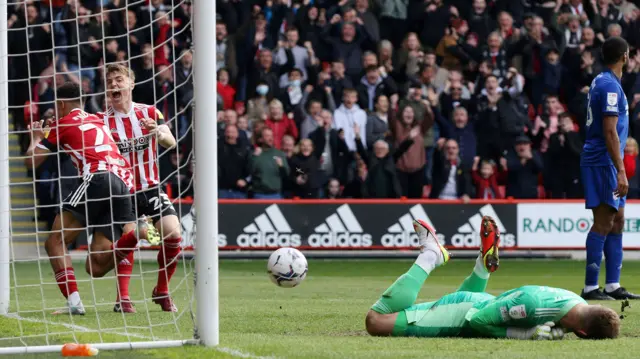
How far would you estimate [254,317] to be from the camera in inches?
361

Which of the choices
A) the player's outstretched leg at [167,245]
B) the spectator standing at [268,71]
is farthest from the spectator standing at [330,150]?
the player's outstretched leg at [167,245]

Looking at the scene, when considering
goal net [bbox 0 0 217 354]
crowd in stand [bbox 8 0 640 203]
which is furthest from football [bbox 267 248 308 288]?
crowd in stand [bbox 8 0 640 203]

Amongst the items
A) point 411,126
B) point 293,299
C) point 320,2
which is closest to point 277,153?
point 411,126

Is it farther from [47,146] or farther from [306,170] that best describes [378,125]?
[47,146]

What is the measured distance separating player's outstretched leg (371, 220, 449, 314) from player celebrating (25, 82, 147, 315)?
278 centimetres

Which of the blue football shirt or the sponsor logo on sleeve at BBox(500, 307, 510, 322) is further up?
the blue football shirt

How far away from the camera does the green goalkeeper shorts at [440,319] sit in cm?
741

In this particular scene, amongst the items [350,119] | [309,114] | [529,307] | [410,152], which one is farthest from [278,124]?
[529,307]

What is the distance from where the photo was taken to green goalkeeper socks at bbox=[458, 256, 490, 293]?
7738mm

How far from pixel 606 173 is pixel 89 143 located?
14.8 feet

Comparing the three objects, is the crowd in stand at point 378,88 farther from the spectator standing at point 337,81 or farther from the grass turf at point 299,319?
the grass turf at point 299,319

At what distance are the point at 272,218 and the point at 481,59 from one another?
456 cm

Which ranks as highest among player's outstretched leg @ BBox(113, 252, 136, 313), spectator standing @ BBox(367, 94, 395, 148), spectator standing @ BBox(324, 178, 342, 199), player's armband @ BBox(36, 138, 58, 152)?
player's armband @ BBox(36, 138, 58, 152)

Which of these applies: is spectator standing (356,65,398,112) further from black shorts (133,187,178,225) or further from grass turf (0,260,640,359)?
black shorts (133,187,178,225)
